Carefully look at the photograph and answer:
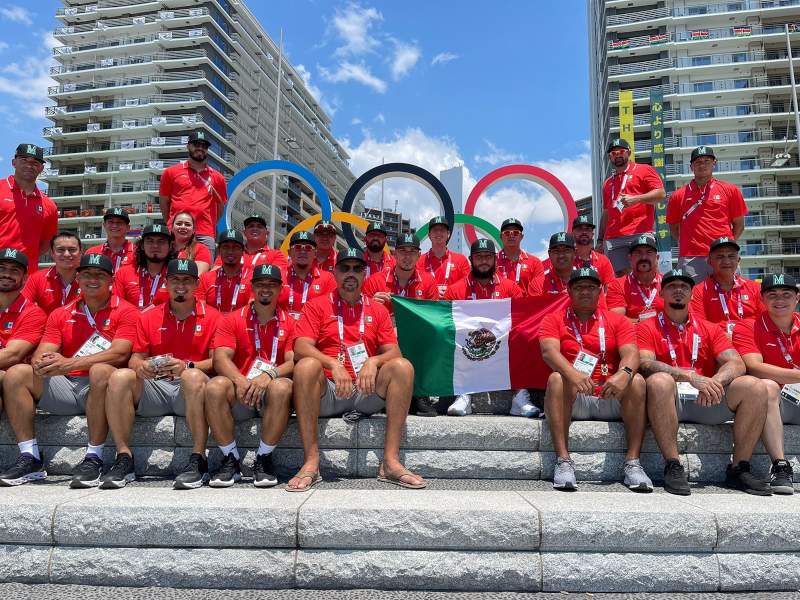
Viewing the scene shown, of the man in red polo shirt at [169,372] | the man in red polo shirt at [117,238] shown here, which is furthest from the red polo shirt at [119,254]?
the man in red polo shirt at [169,372]

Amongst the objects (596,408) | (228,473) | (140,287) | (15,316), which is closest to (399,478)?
(228,473)

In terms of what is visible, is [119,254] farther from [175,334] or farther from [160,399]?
[160,399]

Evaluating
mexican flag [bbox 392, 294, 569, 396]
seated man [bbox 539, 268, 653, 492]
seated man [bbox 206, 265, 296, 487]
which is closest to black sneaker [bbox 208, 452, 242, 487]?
seated man [bbox 206, 265, 296, 487]

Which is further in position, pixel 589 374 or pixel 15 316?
pixel 15 316

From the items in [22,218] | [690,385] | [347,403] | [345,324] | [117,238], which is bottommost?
[347,403]

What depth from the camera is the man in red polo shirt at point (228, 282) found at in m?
5.92

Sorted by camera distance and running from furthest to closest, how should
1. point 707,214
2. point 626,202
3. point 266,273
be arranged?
point 626,202 < point 707,214 < point 266,273

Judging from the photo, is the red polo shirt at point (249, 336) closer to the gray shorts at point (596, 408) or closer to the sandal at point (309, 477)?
the sandal at point (309, 477)

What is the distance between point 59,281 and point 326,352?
304cm

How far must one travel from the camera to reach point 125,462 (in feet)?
13.7

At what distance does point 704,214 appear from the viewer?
6.78 meters

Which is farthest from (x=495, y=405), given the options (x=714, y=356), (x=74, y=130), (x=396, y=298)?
(x=74, y=130)

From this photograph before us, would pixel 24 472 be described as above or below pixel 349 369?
below

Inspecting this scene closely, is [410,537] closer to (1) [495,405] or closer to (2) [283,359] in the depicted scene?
(2) [283,359]
